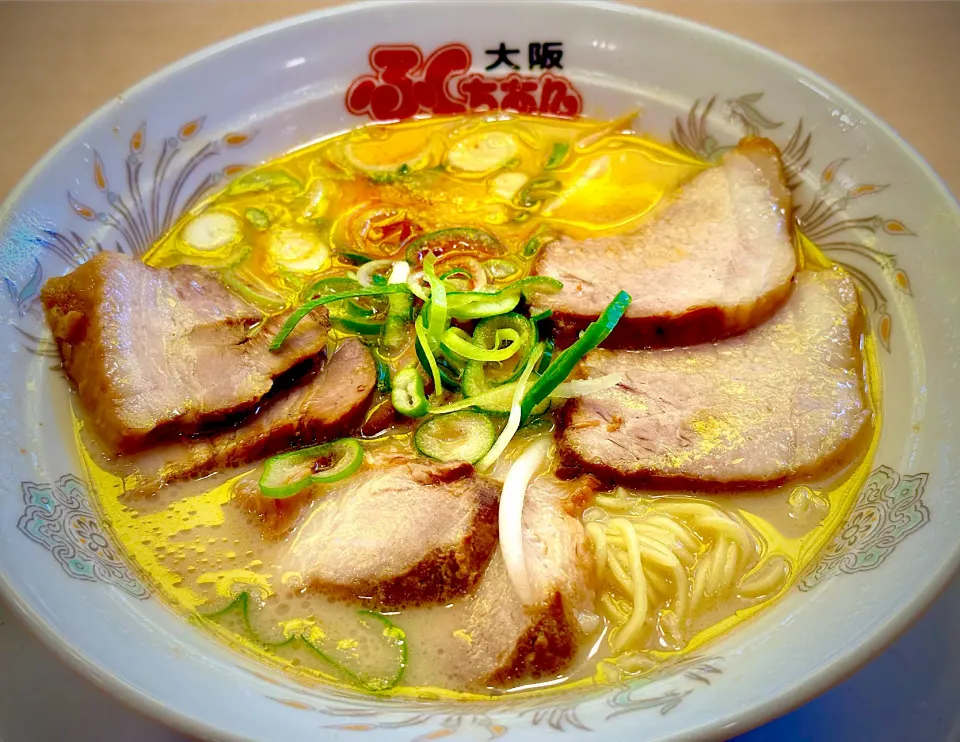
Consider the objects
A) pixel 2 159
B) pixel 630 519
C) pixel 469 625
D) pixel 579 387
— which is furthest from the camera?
pixel 2 159

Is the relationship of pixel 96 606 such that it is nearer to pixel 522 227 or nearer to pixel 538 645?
pixel 538 645

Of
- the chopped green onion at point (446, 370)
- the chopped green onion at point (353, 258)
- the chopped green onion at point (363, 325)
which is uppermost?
the chopped green onion at point (353, 258)

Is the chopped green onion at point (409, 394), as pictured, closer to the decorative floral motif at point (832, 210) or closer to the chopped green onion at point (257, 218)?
the chopped green onion at point (257, 218)

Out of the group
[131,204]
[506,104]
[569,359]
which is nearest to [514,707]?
[569,359]

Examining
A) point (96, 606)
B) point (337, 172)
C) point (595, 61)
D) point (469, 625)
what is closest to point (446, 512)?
point (469, 625)

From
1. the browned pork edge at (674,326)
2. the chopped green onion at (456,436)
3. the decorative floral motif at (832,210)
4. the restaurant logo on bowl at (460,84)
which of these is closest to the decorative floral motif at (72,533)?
the chopped green onion at (456,436)

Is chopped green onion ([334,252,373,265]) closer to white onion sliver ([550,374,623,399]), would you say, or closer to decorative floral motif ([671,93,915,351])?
white onion sliver ([550,374,623,399])

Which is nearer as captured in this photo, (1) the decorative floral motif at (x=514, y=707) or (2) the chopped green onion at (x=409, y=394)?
(1) the decorative floral motif at (x=514, y=707)
